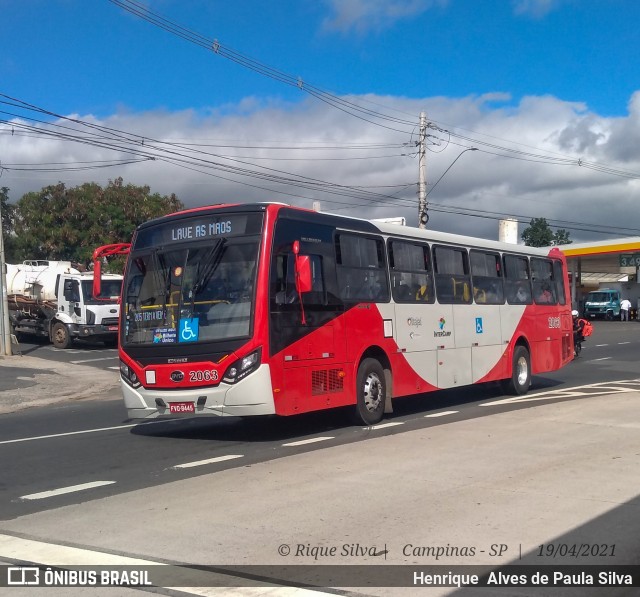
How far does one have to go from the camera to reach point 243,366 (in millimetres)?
10547

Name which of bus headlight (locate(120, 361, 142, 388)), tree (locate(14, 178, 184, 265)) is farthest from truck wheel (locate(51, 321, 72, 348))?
bus headlight (locate(120, 361, 142, 388))

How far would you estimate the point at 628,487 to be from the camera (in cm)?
789

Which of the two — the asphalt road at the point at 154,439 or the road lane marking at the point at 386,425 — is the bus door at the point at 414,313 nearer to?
the road lane marking at the point at 386,425

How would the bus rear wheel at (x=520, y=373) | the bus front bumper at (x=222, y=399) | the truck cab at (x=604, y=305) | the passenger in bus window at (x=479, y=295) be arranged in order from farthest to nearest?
the truck cab at (x=604, y=305) < the bus rear wheel at (x=520, y=373) < the passenger in bus window at (x=479, y=295) < the bus front bumper at (x=222, y=399)

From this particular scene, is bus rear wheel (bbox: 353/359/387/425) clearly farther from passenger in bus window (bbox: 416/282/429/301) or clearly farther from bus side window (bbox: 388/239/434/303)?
passenger in bus window (bbox: 416/282/429/301)

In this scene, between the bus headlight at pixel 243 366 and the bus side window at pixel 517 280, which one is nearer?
the bus headlight at pixel 243 366

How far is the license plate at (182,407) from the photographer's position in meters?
10.9

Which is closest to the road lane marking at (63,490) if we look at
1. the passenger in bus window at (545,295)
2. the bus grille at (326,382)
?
the bus grille at (326,382)

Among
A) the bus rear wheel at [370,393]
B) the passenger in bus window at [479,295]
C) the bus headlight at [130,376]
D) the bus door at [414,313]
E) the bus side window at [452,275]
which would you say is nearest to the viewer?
the bus headlight at [130,376]

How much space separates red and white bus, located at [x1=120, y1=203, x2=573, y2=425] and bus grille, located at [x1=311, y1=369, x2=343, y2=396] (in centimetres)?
2

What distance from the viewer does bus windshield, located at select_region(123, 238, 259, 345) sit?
422 inches

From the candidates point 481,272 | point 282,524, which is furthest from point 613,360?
point 282,524

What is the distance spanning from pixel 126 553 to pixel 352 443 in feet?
16.4

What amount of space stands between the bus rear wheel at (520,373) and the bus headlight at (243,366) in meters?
7.93
